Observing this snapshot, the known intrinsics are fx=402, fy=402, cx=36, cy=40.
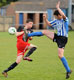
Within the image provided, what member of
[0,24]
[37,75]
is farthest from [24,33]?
[0,24]

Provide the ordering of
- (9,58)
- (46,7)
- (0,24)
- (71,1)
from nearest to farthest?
1. (9,58)
2. (0,24)
3. (71,1)
4. (46,7)

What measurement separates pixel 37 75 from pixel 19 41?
121 centimetres

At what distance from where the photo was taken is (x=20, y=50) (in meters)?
11.2

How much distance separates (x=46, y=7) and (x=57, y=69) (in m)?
43.4

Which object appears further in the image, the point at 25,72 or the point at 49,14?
the point at 49,14

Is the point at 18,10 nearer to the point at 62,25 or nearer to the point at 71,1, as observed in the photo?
the point at 71,1

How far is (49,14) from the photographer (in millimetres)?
54750

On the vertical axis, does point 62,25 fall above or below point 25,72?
above

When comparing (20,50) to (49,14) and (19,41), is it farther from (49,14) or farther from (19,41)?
(49,14)

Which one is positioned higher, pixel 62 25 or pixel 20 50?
pixel 62 25

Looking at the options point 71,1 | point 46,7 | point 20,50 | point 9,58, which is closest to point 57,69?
point 20,50

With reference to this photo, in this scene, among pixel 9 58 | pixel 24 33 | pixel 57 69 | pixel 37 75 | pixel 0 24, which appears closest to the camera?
pixel 24 33

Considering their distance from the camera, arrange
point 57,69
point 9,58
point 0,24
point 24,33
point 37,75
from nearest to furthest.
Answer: point 24,33
point 37,75
point 57,69
point 9,58
point 0,24

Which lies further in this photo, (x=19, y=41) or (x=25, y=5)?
(x=25, y=5)
